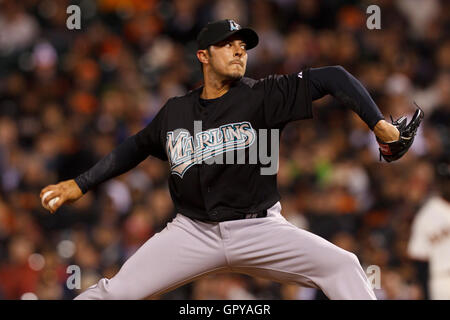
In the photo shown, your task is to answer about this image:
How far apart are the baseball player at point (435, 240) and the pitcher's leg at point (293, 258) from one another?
6.79 ft

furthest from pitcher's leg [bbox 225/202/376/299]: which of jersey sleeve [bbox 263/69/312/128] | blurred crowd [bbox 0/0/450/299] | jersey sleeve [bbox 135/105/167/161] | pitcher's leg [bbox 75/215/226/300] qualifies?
blurred crowd [bbox 0/0/450/299]

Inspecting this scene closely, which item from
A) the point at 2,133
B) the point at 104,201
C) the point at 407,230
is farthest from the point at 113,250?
the point at 407,230

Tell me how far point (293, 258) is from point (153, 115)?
4.84m

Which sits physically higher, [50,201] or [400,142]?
[400,142]

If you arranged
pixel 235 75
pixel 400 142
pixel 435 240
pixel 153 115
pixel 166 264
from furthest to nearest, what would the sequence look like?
pixel 153 115
pixel 435 240
pixel 235 75
pixel 166 264
pixel 400 142

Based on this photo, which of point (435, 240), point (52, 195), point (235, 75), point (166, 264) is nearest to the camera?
point (166, 264)

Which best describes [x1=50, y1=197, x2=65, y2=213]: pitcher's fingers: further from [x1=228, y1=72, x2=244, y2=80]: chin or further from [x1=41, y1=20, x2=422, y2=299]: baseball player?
[x1=228, y1=72, x2=244, y2=80]: chin

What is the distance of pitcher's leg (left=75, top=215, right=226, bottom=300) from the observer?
3363 mm

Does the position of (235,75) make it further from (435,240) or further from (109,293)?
(435,240)

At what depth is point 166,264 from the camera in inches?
134

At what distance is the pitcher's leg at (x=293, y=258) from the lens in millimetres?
3273

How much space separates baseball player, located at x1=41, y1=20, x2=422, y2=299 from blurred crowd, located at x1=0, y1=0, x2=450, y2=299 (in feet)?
8.40

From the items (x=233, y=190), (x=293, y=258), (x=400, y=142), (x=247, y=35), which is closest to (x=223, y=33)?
(x=247, y=35)

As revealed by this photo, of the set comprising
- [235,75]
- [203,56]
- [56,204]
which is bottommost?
[56,204]
